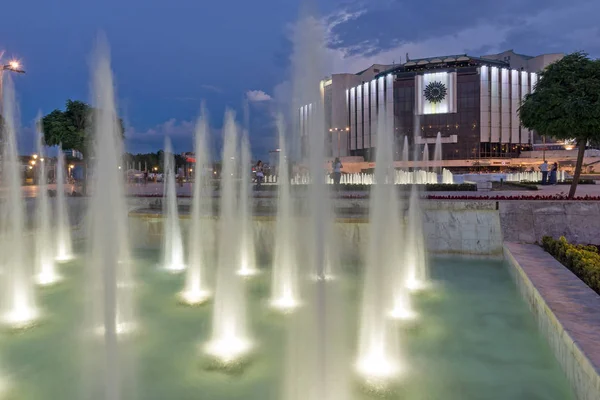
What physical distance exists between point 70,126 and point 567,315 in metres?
20.7

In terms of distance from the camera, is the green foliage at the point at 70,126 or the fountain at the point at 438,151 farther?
the fountain at the point at 438,151

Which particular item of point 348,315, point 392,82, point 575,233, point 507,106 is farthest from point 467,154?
point 348,315

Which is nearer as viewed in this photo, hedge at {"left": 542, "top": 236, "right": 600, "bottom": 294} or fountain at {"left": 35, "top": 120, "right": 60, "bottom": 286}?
hedge at {"left": 542, "top": 236, "right": 600, "bottom": 294}

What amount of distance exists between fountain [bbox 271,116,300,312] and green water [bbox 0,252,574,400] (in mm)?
328

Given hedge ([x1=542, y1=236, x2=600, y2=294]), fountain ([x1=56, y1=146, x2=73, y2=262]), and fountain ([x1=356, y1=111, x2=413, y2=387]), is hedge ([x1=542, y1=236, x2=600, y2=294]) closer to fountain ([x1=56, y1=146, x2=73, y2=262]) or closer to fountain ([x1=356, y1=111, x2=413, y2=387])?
fountain ([x1=356, y1=111, x2=413, y2=387])

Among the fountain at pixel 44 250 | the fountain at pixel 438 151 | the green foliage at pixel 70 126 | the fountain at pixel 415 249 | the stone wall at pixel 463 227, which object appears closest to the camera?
A: the fountain at pixel 415 249

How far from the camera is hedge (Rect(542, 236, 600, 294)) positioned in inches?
196

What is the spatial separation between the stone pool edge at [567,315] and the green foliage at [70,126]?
62.6 ft

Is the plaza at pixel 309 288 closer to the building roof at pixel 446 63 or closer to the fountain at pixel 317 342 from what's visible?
the fountain at pixel 317 342

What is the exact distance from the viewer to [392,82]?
2173 inches

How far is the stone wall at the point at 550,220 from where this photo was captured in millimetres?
8062

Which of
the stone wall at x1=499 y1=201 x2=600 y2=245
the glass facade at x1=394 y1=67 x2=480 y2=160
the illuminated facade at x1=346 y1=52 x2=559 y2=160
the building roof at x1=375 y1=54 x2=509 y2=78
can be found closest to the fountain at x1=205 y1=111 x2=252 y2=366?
the stone wall at x1=499 y1=201 x2=600 y2=245

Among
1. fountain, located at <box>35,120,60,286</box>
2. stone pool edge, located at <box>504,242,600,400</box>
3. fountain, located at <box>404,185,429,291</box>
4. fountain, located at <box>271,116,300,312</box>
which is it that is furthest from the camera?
fountain, located at <box>35,120,60,286</box>

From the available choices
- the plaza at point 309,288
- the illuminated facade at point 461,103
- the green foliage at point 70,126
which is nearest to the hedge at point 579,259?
the plaza at point 309,288
